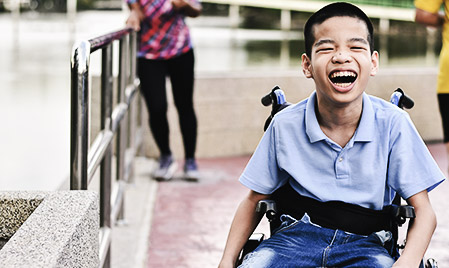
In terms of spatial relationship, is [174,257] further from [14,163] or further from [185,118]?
[14,163]

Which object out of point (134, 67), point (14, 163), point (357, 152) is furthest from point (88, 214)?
point (14, 163)

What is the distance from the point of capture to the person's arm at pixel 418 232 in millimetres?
2498

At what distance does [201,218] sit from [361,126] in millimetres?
2943

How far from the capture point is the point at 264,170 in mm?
2758

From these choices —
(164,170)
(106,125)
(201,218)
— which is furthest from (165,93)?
(106,125)

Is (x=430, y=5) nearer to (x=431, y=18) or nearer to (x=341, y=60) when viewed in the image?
(x=431, y=18)

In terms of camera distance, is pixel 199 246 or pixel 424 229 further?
pixel 199 246

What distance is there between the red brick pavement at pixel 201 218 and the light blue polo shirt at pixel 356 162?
1.86 m

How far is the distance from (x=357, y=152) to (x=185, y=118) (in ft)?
12.7

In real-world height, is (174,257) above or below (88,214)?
below

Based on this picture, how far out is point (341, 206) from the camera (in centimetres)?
263

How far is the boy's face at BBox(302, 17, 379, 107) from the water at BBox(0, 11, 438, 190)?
6.45 ft

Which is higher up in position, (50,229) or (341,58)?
(341,58)

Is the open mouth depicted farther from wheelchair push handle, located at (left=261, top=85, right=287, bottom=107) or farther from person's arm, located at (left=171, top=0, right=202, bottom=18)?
person's arm, located at (left=171, top=0, right=202, bottom=18)
